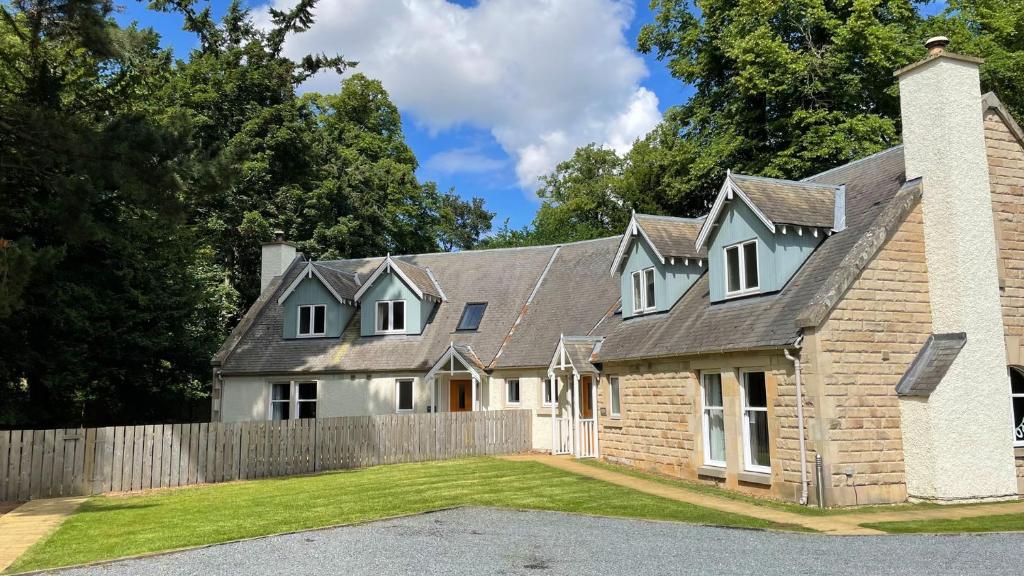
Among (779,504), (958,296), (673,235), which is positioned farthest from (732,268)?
(779,504)

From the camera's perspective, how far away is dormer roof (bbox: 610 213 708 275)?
20.1 m

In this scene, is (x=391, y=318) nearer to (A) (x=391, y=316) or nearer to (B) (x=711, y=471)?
(A) (x=391, y=316)

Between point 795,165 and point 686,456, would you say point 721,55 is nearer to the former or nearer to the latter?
point 795,165

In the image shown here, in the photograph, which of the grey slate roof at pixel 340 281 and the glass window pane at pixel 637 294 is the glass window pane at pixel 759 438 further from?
the grey slate roof at pixel 340 281

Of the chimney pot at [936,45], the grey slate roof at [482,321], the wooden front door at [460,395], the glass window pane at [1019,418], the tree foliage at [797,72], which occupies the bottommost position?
the glass window pane at [1019,418]

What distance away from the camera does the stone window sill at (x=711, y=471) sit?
16.1 meters

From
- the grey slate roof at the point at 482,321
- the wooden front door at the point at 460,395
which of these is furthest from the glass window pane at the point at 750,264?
the wooden front door at the point at 460,395

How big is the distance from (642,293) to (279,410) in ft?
47.0

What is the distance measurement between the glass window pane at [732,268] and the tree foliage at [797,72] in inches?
465

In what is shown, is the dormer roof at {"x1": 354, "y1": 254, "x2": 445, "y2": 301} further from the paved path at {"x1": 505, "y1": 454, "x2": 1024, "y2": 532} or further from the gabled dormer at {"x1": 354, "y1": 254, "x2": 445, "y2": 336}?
the paved path at {"x1": 505, "y1": 454, "x2": 1024, "y2": 532}

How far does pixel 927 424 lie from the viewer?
13.6 meters

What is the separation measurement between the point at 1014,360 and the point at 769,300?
14.8ft

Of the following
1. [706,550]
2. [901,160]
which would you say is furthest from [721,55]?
[706,550]

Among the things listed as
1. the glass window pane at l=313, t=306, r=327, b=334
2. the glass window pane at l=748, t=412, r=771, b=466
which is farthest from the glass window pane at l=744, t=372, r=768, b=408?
the glass window pane at l=313, t=306, r=327, b=334
